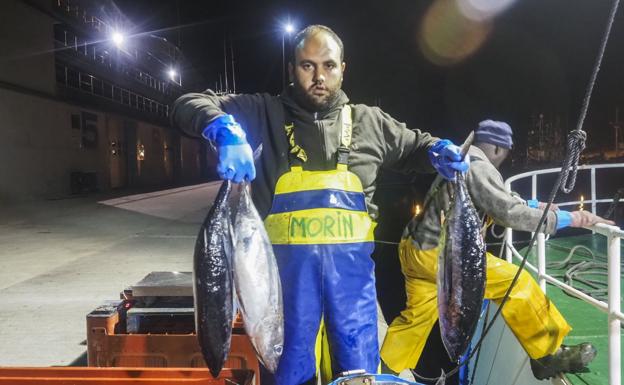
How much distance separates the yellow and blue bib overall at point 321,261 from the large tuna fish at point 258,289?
48 cm

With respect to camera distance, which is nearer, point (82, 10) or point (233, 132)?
point (233, 132)

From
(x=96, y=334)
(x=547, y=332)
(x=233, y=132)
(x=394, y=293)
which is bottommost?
(x=394, y=293)

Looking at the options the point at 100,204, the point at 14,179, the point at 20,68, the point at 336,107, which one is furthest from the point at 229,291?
the point at 20,68

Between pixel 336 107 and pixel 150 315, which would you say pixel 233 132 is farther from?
pixel 150 315

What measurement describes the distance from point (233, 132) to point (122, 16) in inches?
1462

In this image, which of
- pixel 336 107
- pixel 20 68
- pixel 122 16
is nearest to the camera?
pixel 336 107

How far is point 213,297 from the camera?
76.0 inches

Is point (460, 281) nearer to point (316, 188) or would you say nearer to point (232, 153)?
point (316, 188)

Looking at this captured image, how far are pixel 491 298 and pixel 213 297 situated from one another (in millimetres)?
2916

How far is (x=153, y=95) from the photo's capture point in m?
37.7

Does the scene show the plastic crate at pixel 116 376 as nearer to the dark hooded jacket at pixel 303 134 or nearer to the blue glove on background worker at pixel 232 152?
the dark hooded jacket at pixel 303 134

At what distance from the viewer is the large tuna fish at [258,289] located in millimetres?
2006

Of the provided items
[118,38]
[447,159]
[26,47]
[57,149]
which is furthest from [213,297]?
[118,38]

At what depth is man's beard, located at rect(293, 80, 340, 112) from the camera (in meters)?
2.71
